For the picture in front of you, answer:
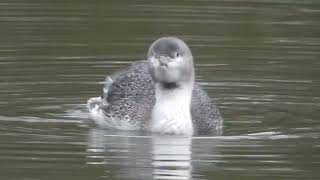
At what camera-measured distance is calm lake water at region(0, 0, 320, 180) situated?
14477 mm

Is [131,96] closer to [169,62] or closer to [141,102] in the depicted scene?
[141,102]

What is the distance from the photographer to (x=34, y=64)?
19734mm

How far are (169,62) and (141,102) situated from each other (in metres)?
1.08

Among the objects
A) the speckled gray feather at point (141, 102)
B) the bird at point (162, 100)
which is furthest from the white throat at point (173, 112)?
the speckled gray feather at point (141, 102)

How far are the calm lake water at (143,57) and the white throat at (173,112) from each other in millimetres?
162

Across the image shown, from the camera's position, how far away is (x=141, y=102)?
54.6 feet

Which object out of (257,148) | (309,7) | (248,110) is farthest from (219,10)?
(257,148)

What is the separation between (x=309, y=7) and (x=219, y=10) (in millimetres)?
1442

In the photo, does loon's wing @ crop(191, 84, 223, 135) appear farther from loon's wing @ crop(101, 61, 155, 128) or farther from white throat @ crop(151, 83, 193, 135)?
loon's wing @ crop(101, 61, 155, 128)

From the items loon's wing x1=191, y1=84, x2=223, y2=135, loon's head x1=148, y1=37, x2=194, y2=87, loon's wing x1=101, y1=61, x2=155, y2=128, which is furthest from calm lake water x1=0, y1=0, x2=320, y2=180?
loon's head x1=148, y1=37, x2=194, y2=87

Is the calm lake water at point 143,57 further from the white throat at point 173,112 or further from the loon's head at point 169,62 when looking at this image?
the loon's head at point 169,62

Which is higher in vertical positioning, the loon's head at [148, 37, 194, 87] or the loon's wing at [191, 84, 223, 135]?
the loon's head at [148, 37, 194, 87]

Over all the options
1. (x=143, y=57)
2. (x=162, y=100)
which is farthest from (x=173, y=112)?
(x=143, y=57)

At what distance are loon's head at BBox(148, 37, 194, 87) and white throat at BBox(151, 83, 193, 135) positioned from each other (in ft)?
0.55
